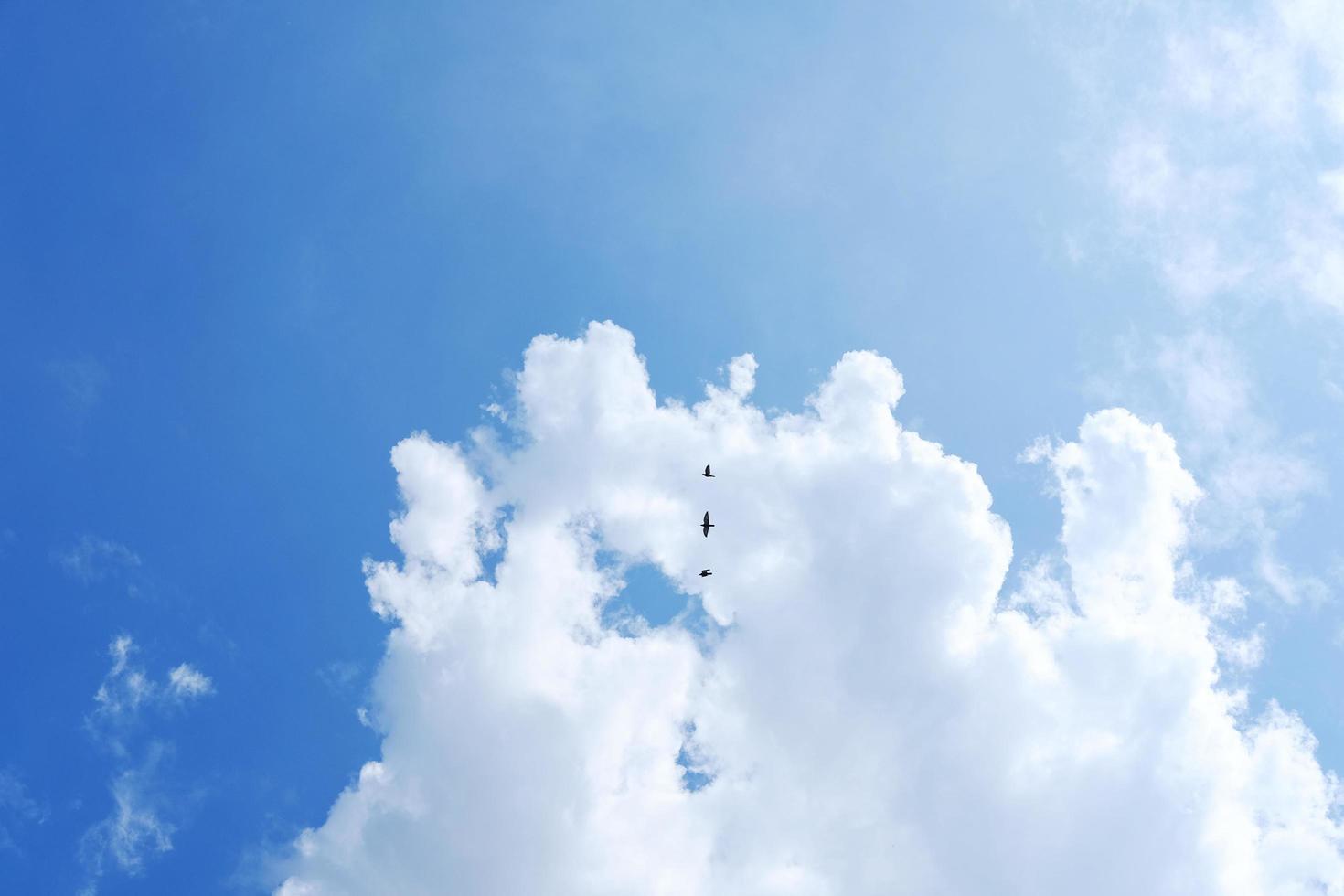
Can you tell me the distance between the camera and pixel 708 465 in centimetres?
16425

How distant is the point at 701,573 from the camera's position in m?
166

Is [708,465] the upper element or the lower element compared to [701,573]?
upper

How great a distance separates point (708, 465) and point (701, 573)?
877 inches
